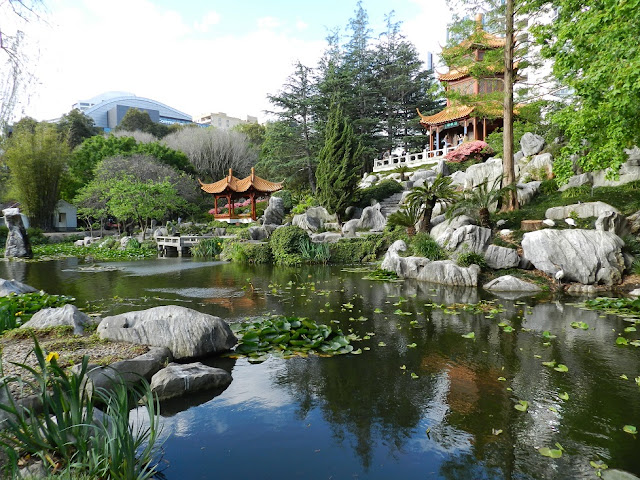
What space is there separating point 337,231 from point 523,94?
9677mm

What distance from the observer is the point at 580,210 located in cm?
1156

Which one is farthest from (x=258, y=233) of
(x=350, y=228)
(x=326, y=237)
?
(x=350, y=228)

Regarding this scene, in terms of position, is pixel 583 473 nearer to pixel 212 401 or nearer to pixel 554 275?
pixel 212 401

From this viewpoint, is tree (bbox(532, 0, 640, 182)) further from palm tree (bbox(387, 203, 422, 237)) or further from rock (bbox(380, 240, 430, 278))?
palm tree (bbox(387, 203, 422, 237))

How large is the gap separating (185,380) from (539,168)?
15963 millimetres

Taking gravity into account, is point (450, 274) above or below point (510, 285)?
above

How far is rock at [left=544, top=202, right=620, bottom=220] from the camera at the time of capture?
11.1 metres

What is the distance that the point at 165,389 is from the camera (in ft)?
12.9

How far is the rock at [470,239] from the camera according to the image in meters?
10.9

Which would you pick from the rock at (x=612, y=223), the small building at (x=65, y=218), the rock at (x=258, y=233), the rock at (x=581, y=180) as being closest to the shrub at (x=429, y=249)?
the rock at (x=612, y=223)

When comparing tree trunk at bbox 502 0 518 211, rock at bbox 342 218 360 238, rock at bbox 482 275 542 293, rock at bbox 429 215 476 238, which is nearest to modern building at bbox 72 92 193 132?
rock at bbox 342 218 360 238

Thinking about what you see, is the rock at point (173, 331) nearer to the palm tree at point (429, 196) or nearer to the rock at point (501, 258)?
the rock at point (501, 258)

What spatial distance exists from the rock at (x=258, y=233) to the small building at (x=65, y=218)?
1964 cm

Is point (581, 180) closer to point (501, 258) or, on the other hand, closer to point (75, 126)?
point (501, 258)
